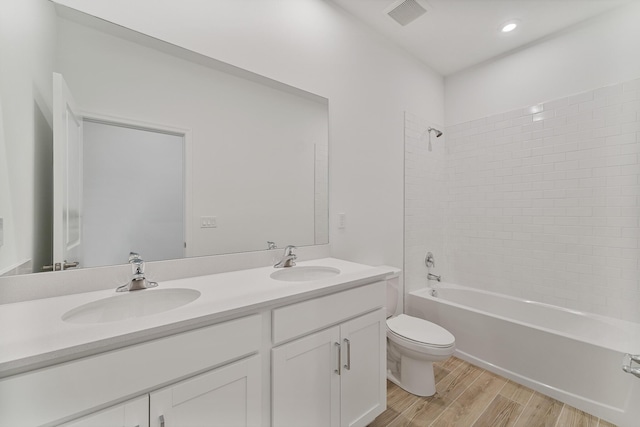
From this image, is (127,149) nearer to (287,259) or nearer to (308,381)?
(287,259)

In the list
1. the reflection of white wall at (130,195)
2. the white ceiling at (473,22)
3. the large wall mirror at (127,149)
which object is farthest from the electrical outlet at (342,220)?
the white ceiling at (473,22)

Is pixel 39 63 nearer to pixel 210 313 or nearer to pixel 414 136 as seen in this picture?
pixel 210 313

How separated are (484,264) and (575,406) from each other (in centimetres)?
122

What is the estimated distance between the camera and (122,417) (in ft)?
2.43

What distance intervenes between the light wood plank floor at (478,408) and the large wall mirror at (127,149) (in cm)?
134

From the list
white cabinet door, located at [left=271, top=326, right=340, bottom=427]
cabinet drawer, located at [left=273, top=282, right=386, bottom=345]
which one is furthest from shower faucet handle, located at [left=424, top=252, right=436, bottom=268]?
white cabinet door, located at [left=271, top=326, right=340, bottom=427]

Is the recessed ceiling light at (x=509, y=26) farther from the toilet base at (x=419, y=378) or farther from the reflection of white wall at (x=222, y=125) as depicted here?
the toilet base at (x=419, y=378)

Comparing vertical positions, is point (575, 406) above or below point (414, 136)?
below

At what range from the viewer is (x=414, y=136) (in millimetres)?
2643

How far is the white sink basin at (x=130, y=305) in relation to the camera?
98 cm

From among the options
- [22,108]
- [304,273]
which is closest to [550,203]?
[304,273]

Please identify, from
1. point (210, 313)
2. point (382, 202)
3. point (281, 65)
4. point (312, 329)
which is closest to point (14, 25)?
point (281, 65)

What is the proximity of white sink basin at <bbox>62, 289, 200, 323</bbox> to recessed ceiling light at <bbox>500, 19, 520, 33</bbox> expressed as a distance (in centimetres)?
295

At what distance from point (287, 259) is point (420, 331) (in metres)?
1.15
